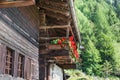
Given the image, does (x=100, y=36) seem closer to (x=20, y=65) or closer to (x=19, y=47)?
(x=20, y=65)

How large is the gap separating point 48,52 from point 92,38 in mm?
71681

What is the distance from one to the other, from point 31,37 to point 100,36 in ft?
247

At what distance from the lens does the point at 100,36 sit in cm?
8612

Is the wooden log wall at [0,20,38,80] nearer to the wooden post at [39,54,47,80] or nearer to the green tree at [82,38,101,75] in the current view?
the wooden post at [39,54,47,80]

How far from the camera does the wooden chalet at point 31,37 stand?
8.63 meters

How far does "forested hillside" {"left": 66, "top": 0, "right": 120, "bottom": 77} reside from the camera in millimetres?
69938

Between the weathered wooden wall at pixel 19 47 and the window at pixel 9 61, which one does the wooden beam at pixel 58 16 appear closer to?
the weathered wooden wall at pixel 19 47

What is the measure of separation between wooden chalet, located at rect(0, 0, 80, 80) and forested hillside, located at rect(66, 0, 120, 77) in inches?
2087

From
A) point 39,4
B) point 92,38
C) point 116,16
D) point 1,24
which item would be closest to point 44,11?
point 39,4

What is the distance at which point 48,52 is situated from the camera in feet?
48.4

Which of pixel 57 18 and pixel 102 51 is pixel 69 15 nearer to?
pixel 57 18

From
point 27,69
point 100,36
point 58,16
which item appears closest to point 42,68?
point 58,16

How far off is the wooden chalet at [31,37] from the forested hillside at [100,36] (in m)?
53.0

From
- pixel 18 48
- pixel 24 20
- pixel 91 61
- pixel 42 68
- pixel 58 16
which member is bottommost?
pixel 42 68
